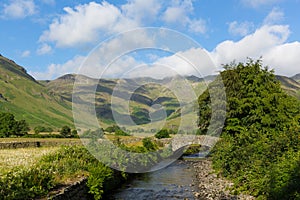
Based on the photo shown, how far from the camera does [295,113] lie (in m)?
38.7

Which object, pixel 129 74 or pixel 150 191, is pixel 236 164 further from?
Answer: pixel 129 74

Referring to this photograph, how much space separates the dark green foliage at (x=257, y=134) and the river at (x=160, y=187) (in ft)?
11.5

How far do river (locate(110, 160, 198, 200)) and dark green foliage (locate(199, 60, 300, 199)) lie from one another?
351 cm

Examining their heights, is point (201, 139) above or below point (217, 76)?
below

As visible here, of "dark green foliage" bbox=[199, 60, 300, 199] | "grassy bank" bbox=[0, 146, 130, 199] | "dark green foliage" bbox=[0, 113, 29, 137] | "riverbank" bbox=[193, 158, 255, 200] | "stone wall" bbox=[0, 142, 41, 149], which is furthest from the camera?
"dark green foliage" bbox=[0, 113, 29, 137]

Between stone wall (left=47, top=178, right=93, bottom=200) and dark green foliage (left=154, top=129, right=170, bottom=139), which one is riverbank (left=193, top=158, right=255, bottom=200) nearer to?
stone wall (left=47, top=178, right=93, bottom=200)

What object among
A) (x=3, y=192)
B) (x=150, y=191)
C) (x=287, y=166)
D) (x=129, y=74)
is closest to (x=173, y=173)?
(x=150, y=191)

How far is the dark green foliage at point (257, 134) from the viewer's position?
59.3ft

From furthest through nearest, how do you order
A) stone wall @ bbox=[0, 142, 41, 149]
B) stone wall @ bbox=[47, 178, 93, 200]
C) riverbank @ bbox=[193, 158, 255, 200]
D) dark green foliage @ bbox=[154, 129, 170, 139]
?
dark green foliage @ bbox=[154, 129, 170, 139]
stone wall @ bbox=[0, 142, 41, 149]
riverbank @ bbox=[193, 158, 255, 200]
stone wall @ bbox=[47, 178, 93, 200]

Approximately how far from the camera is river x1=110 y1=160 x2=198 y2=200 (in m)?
24.2

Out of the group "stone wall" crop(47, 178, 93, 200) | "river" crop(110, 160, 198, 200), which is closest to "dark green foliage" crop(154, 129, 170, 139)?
"river" crop(110, 160, 198, 200)

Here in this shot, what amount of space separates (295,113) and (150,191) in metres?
21.9

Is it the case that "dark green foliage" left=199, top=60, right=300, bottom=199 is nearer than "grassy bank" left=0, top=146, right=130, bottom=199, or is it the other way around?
"grassy bank" left=0, top=146, right=130, bottom=199

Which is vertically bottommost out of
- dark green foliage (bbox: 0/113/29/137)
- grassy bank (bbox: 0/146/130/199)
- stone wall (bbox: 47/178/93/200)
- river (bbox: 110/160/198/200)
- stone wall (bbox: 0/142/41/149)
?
river (bbox: 110/160/198/200)
